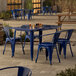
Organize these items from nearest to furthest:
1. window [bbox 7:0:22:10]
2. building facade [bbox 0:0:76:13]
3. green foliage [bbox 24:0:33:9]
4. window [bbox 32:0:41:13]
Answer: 1. building facade [bbox 0:0:76:13]
2. green foliage [bbox 24:0:33:9]
3. window [bbox 7:0:22:10]
4. window [bbox 32:0:41:13]

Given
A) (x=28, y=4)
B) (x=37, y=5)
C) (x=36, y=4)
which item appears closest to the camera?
(x=28, y=4)

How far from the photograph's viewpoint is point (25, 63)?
7.25m

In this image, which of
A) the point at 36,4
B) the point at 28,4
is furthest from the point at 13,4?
the point at 36,4

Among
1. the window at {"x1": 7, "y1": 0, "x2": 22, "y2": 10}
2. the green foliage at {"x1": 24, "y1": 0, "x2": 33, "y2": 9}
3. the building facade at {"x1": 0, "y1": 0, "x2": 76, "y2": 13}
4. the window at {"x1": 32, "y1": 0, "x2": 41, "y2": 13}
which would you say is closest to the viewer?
the building facade at {"x1": 0, "y1": 0, "x2": 76, "y2": 13}

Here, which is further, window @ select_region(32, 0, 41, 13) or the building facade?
window @ select_region(32, 0, 41, 13)

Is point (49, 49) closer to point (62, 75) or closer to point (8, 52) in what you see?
point (8, 52)

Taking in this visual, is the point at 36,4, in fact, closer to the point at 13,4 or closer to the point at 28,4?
the point at 28,4

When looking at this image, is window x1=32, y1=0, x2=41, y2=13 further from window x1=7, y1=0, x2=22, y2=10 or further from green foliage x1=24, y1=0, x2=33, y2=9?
window x1=7, y1=0, x2=22, y2=10

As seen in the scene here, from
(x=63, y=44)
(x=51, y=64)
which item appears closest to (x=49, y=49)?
(x=51, y=64)

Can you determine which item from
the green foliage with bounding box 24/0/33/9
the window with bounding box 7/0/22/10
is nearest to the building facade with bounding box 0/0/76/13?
the window with bounding box 7/0/22/10

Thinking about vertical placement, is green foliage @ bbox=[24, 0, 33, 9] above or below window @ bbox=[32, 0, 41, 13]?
above

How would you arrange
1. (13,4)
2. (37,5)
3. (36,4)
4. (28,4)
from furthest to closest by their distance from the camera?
1. (37,5)
2. (36,4)
3. (13,4)
4. (28,4)

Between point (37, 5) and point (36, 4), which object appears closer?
point (36, 4)

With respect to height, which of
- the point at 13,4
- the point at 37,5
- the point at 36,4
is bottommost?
the point at 37,5
